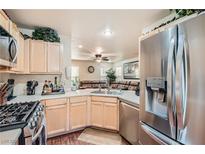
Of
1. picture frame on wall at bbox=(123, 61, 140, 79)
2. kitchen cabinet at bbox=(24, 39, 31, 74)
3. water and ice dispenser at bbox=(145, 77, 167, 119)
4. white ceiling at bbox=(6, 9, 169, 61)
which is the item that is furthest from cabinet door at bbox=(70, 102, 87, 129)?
picture frame on wall at bbox=(123, 61, 140, 79)

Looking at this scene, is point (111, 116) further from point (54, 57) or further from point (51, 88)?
point (54, 57)

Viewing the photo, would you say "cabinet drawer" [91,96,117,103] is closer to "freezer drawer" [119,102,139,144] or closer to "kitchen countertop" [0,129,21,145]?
"freezer drawer" [119,102,139,144]

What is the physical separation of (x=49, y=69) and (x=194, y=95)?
2.72 metres

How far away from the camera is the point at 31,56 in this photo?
2.98m

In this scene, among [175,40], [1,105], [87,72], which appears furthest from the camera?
[87,72]

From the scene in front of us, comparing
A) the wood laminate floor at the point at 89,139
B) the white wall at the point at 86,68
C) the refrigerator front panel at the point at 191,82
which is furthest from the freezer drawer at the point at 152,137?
the white wall at the point at 86,68

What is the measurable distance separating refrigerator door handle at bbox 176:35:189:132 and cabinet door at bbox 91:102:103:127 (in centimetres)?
232

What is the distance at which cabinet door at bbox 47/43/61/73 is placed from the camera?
320 centimetres

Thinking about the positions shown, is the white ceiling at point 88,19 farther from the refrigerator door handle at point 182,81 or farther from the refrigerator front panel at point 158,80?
the refrigerator door handle at point 182,81

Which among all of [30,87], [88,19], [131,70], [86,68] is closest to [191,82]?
[88,19]

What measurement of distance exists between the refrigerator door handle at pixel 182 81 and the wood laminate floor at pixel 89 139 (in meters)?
1.90

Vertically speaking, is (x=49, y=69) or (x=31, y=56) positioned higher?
(x=31, y=56)
